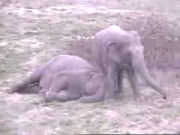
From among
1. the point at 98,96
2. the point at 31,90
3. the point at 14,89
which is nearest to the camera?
the point at 98,96

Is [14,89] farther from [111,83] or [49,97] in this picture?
[111,83]

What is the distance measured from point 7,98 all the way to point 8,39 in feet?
10.9

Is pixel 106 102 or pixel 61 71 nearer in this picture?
pixel 106 102

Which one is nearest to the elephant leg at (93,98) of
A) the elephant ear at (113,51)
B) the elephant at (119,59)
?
the elephant at (119,59)

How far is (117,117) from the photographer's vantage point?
779cm

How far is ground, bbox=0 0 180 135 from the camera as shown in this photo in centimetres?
766

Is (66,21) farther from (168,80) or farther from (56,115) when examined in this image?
(56,115)

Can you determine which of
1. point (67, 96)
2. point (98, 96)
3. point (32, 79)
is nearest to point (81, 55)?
point (32, 79)

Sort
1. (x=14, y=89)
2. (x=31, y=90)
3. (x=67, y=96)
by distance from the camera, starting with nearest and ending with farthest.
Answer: (x=67, y=96) < (x=14, y=89) < (x=31, y=90)

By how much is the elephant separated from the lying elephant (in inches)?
8.4

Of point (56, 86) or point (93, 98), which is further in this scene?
point (56, 86)

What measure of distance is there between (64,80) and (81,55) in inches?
66.4

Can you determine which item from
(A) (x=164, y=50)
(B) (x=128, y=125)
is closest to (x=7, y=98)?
(B) (x=128, y=125)

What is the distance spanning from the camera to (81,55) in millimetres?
10609
